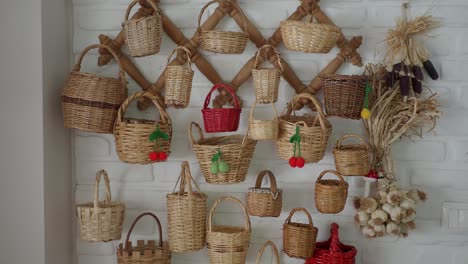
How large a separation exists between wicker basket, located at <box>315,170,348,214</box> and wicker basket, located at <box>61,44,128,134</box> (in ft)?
2.04

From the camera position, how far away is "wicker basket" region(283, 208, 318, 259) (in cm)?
139

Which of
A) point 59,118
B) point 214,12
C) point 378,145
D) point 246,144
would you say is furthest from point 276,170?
point 59,118

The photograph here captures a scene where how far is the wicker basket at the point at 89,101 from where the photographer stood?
1378 mm

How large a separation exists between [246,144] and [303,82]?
0.90 ft

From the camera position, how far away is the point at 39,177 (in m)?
1.41

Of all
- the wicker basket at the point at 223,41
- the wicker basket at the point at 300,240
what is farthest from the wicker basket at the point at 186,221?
the wicker basket at the point at 223,41

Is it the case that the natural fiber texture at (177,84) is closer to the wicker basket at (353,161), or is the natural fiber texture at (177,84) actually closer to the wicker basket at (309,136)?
the wicker basket at (309,136)

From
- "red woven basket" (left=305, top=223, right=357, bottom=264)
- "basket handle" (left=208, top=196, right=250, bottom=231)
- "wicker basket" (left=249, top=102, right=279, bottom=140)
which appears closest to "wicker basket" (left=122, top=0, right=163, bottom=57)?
"wicker basket" (left=249, top=102, right=279, bottom=140)

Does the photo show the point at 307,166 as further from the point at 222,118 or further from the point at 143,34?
the point at 143,34

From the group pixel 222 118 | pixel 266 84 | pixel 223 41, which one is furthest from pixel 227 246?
pixel 223 41

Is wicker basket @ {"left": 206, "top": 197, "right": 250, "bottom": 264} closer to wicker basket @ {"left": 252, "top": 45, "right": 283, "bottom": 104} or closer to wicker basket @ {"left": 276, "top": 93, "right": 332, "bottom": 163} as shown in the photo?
wicker basket @ {"left": 276, "top": 93, "right": 332, "bottom": 163}

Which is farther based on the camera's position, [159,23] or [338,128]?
[338,128]

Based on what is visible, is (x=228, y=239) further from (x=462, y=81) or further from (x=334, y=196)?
(x=462, y=81)

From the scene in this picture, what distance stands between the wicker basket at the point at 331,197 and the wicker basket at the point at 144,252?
1.51 feet
